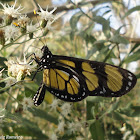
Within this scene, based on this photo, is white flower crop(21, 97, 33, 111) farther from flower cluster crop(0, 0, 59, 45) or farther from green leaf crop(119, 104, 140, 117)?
green leaf crop(119, 104, 140, 117)

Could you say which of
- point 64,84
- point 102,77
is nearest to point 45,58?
point 64,84

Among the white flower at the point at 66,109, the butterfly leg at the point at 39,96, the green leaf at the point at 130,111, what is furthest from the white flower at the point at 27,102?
the green leaf at the point at 130,111

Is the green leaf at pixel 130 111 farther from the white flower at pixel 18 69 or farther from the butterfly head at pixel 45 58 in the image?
the white flower at pixel 18 69

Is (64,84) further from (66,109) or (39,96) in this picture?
(39,96)

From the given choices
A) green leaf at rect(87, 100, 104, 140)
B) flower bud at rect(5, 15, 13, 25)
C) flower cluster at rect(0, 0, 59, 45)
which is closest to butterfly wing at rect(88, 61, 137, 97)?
green leaf at rect(87, 100, 104, 140)

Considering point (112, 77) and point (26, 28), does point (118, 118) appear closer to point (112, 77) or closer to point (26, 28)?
point (112, 77)

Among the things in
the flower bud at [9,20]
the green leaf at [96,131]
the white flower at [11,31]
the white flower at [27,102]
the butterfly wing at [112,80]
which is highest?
the flower bud at [9,20]

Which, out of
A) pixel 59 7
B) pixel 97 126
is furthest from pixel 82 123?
pixel 59 7
